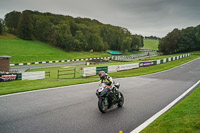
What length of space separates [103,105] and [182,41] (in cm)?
9341

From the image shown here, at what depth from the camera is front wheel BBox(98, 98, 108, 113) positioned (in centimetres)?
739

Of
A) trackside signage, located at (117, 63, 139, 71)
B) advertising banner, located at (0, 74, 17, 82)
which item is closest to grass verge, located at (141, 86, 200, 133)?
advertising banner, located at (0, 74, 17, 82)

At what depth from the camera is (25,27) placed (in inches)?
3036

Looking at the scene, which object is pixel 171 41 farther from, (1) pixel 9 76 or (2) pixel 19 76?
(1) pixel 9 76

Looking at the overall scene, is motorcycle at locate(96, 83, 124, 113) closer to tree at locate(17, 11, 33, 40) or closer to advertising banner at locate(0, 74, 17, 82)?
advertising banner at locate(0, 74, 17, 82)

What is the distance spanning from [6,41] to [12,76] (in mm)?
55942

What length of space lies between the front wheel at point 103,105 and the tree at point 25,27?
3098 inches

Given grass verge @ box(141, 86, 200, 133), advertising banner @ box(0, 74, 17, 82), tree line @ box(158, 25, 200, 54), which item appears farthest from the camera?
tree line @ box(158, 25, 200, 54)

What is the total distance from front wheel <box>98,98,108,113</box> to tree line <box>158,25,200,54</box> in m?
90.7

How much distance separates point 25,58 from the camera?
52.0 m

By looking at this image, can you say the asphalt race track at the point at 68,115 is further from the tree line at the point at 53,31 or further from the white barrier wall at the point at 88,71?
the tree line at the point at 53,31

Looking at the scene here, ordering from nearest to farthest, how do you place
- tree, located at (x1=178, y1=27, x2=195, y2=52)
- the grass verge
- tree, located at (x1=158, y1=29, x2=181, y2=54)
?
1. the grass verge
2. tree, located at (x1=178, y1=27, x2=195, y2=52)
3. tree, located at (x1=158, y1=29, x2=181, y2=54)

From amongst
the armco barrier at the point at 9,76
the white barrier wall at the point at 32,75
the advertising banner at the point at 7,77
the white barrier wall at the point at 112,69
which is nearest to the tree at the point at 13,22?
the white barrier wall at the point at 112,69

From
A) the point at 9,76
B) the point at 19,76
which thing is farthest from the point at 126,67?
the point at 9,76
